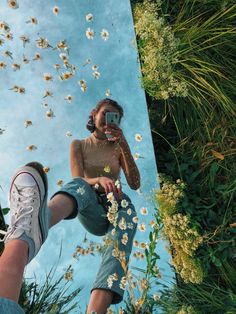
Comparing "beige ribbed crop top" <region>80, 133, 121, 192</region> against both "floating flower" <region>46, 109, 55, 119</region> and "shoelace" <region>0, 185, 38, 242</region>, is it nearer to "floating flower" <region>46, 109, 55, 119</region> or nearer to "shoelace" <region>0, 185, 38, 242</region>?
"floating flower" <region>46, 109, 55, 119</region>

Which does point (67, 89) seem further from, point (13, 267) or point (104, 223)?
point (13, 267)

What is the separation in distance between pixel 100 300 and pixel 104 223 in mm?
411

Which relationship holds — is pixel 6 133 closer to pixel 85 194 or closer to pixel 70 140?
pixel 70 140

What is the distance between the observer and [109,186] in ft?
8.89

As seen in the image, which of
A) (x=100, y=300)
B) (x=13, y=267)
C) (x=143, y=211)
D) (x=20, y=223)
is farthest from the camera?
(x=143, y=211)

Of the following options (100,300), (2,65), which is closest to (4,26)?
(2,65)

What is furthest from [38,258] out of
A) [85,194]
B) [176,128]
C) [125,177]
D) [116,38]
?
[116,38]

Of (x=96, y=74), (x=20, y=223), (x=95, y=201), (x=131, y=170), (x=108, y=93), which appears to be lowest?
(x=20, y=223)

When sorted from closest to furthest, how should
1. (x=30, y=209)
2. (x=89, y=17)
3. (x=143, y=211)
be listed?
1. (x=30, y=209)
2. (x=143, y=211)
3. (x=89, y=17)

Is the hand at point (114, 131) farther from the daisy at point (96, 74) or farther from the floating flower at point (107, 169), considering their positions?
the daisy at point (96, 74)

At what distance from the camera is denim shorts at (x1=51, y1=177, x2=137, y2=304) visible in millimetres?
2506

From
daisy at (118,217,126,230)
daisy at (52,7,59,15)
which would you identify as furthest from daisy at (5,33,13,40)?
daisy at (118,217,126,230)

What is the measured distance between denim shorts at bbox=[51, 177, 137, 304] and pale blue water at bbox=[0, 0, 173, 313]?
0.34 ft

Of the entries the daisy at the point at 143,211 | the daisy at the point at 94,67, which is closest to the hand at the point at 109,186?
the daisy at the point at 143,211
